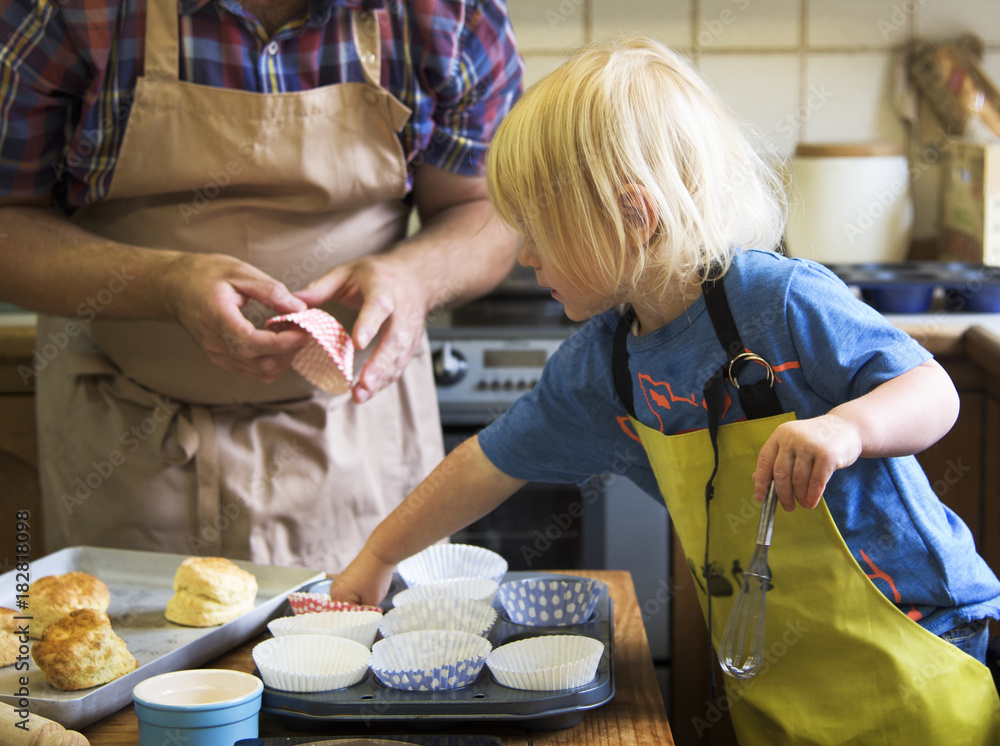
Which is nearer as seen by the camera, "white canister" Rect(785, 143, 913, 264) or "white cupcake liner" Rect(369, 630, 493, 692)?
"white cupcake liner" Rect(369, 630, 493, 692)

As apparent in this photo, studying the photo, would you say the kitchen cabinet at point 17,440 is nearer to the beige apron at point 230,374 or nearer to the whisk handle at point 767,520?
the beige apron at point 230,374

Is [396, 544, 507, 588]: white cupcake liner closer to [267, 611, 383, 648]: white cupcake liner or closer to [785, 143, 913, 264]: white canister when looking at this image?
[267, 611, 383, 648]: white cupcake liner

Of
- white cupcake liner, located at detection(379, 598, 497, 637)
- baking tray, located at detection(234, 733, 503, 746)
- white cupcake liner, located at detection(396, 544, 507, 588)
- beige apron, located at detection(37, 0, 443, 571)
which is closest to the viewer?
baking tray, located at detection(234, 733, 503, 746)

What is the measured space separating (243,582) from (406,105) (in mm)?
561

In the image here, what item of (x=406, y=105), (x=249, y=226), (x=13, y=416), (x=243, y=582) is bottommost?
(x=13, y=416)

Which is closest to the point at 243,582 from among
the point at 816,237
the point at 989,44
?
the point at 816,237

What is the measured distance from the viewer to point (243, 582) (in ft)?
2.86

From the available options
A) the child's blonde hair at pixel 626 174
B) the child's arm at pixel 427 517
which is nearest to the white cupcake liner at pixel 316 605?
the child's arm at pixel 427 517

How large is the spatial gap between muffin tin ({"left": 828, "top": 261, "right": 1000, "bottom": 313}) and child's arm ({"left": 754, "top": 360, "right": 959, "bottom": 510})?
3.40ft

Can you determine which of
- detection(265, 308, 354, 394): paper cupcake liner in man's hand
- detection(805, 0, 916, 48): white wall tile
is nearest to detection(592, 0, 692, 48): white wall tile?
detection(805, 0, 916, 48): white wall tile

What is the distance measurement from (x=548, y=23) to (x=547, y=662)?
164cm

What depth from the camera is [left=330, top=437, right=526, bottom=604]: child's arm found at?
870 mm

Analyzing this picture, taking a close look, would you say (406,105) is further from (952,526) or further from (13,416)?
(13,416)

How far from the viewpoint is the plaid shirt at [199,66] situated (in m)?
0.99
